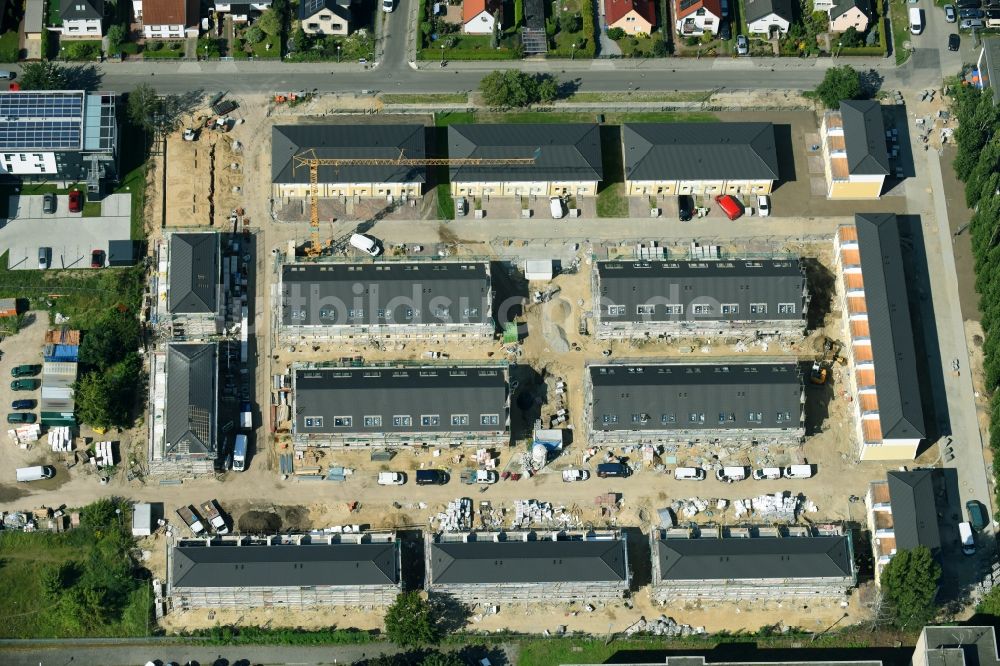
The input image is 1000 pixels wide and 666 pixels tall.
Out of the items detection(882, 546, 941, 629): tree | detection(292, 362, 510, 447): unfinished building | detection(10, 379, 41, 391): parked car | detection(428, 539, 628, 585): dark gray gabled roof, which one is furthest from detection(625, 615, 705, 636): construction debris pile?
detection(10, 379, 41, 391): parked car

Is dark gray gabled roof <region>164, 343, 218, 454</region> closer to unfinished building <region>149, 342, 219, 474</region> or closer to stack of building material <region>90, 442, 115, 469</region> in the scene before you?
unfinished building <region>149, 342, 219, 474</region>

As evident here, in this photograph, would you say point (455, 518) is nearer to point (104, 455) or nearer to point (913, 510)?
point (104, 455)

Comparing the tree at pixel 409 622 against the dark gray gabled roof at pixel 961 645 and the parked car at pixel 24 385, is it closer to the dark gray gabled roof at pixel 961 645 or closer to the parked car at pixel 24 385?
the parked car at pixel 24 385

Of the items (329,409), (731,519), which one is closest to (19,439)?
(329,409)

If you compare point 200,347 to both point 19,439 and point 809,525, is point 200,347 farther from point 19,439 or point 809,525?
point 809,525

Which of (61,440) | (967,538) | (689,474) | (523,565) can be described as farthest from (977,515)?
(61,440)

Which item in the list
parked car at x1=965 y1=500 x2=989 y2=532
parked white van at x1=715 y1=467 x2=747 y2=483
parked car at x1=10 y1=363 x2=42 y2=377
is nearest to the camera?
parked car at x1=965 y1=500 x2=989 y2=532
